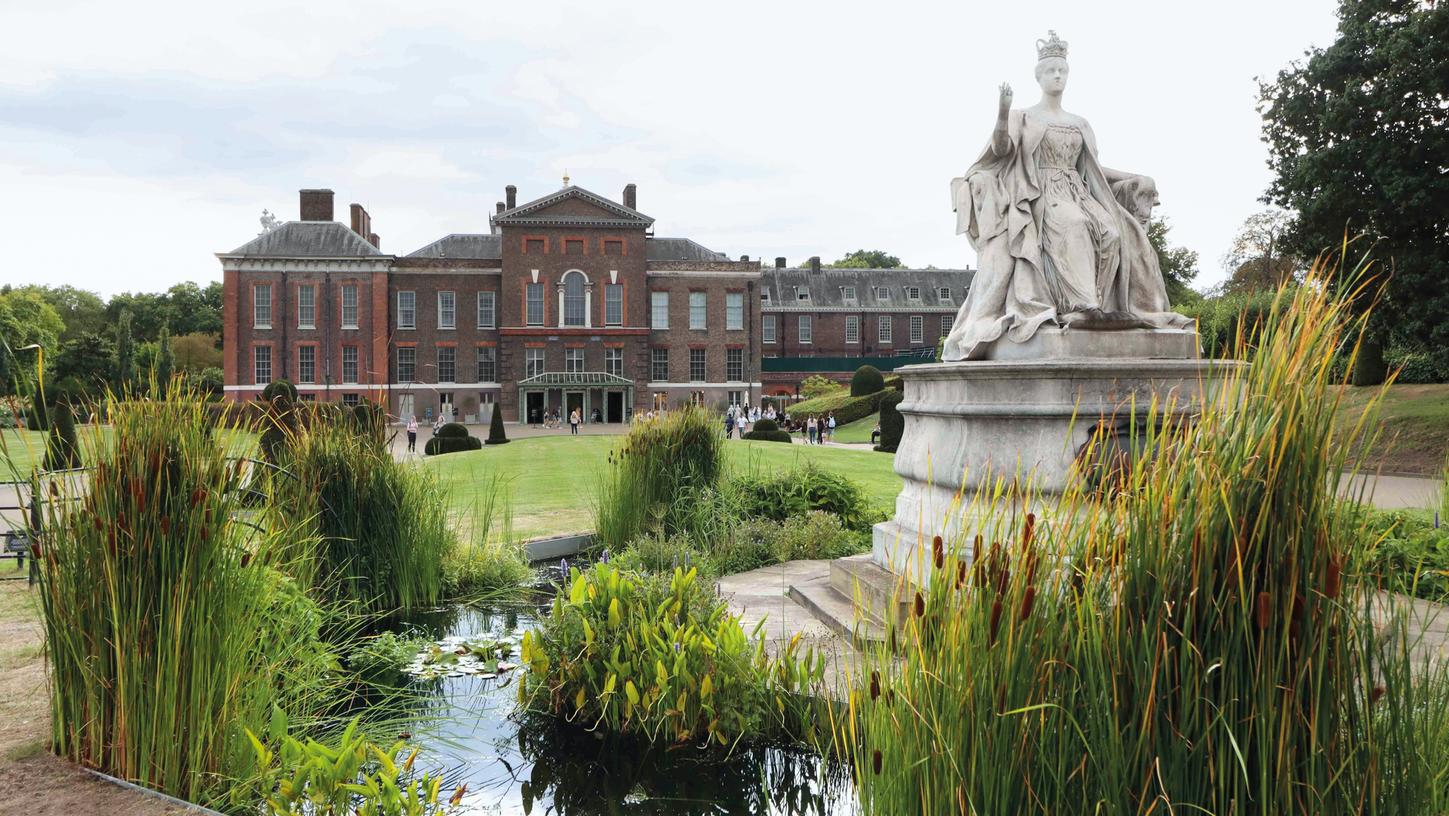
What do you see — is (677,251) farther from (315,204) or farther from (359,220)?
(315,204)

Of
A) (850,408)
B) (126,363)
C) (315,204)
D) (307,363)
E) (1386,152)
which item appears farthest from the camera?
(315,204)

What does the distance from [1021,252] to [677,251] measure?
43.3 m

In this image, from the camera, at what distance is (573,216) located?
44.5 meters

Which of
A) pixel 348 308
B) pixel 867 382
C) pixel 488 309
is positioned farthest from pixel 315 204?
pixel 867 382

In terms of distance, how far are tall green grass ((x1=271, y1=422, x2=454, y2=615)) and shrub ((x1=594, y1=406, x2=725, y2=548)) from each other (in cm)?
205

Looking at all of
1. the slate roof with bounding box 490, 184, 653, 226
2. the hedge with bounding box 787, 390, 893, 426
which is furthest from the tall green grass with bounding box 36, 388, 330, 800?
the slate roof with bounding box 490, 184, 653, 226

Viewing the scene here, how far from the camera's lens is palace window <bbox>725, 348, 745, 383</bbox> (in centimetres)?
4684

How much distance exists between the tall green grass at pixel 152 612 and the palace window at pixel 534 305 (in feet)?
140

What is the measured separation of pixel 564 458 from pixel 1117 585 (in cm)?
1924

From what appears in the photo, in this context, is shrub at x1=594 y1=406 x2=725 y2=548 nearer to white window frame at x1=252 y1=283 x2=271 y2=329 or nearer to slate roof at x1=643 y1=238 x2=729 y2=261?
slate roof at x1=643 y1=238 x2=729 y2=261

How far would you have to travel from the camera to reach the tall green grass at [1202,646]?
5.77ft

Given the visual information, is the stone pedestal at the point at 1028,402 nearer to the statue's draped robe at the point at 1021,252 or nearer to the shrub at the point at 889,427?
the statue's draped robe at the point at 1021,252

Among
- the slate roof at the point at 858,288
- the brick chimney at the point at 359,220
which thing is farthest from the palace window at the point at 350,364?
the slate roof at the point at 858,288

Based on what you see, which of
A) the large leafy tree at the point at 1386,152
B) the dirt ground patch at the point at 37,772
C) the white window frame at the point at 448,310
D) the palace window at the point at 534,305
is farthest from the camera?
the white window frame at the point at 448,310
